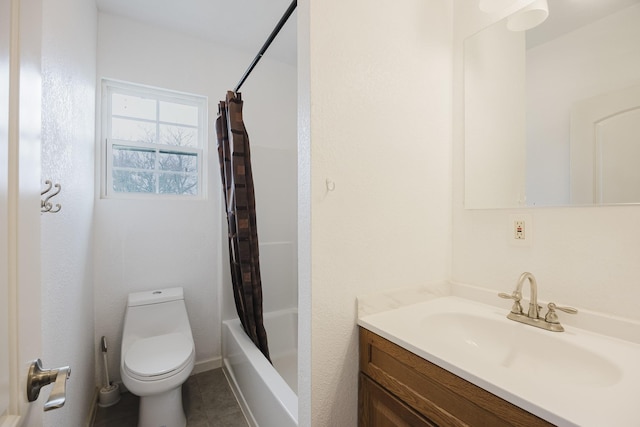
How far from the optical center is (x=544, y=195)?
41.9 inches

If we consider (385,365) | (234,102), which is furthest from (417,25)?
(385,365)

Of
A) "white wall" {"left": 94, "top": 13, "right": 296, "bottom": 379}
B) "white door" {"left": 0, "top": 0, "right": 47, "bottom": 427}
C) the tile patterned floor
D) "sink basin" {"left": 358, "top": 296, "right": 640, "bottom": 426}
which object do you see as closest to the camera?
"white door" {"left": 0, "top": 0, "right": 47, "bottom": 427}

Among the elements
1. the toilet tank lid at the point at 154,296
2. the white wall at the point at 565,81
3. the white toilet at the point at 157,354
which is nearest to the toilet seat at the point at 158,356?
the white toilet at the point at 157,354

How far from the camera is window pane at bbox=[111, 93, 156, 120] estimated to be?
2068 millimetres

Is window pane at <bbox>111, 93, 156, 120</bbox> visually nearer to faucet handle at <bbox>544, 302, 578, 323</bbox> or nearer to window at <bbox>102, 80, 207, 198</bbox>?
window at <bbox>102, 80, 207, 198</bbox>

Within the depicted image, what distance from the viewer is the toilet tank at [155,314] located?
184 centimetres

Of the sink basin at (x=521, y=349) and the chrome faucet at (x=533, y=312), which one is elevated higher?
the chrome faucet at (x=533, y=312)

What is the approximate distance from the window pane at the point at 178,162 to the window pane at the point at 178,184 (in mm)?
50

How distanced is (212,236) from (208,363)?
3.30ft

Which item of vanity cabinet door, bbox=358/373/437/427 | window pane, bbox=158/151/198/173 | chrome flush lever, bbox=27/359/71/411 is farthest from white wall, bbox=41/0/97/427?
vanity cabinet door, bbox=358/373/437/427

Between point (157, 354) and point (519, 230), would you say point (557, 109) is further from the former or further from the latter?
point (157, 354)

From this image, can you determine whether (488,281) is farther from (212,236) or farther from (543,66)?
(212,236)

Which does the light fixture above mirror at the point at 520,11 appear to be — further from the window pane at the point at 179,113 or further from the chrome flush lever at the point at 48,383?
the window pane at the point at 179,113

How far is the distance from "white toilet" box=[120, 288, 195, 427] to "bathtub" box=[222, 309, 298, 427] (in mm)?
332
